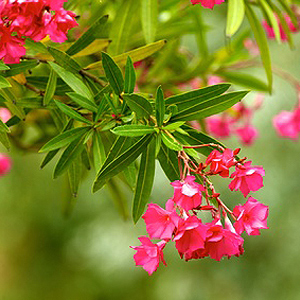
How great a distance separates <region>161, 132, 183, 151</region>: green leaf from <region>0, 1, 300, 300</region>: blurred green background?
1.95m

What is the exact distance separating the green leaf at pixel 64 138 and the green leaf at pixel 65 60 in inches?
3.5

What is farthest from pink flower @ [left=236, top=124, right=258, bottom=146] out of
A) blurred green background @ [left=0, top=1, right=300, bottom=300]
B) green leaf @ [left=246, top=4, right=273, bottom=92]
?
blurred green background @ [left=0, top=1, right=300, bottom=300]

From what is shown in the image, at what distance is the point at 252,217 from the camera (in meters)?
0.61

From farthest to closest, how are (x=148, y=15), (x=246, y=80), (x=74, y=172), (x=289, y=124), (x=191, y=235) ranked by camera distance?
(x=289, y=124)
(x=246, y=80)
(x=148, y=15)
(x=74, y=172)
(x=191, y=235)

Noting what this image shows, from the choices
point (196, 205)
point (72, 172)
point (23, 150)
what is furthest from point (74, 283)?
point (196, 205)

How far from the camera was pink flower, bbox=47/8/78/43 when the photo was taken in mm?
596

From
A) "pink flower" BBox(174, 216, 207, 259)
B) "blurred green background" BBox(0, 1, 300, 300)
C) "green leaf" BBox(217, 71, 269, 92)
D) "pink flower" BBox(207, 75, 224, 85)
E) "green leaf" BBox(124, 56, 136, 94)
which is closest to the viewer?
"pink flower" BBox(174, 216, 207, 259)

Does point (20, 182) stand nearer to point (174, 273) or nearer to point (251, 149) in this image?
point (174, 273)

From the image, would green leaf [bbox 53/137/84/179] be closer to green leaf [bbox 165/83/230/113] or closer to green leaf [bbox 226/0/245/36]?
green leaf [bbox 165/83/230/113]

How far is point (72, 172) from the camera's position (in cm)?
79

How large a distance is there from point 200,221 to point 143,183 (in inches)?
5.9

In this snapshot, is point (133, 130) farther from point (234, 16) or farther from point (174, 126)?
point (234, 16)

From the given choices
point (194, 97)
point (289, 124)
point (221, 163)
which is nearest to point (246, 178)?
point (221, 163)

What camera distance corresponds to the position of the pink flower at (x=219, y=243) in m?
0.57
